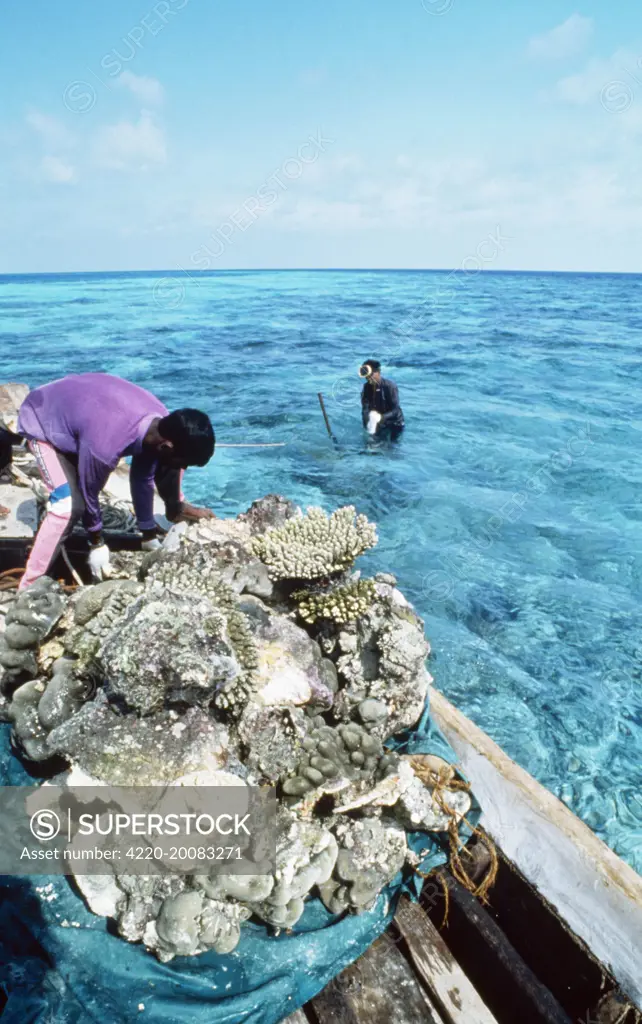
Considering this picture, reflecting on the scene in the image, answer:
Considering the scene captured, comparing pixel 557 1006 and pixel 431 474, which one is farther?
pixel 431 474

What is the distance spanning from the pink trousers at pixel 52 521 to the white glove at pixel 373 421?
9.69 meters

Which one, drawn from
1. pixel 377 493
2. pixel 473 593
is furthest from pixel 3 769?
pixel 377 493

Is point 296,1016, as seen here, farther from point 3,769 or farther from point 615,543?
point 615,543

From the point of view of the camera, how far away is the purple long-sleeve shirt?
381 centimetres

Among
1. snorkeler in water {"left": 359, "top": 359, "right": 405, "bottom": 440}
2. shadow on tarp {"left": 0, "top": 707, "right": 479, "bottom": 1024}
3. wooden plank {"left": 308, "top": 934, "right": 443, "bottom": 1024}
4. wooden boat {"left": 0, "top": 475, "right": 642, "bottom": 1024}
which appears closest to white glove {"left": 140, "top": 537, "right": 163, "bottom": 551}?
shadow on tarp {"left": 0, "top": 707, "right": 479, "bottom": 1024}

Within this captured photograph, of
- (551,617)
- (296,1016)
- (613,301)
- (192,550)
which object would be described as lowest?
(551,617)

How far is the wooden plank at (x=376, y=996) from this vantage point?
2498mm

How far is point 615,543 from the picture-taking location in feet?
29.8

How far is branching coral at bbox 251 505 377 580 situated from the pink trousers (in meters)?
1.34

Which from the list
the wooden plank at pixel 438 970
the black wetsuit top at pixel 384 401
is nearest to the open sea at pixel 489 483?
the black wetsuit top at pixel 384 401

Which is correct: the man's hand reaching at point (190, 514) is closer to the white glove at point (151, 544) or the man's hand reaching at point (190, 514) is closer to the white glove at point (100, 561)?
the white glove at point (151, 544)

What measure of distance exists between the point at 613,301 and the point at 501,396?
40484mm

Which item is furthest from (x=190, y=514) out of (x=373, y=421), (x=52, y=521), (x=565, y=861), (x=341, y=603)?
(x=373, y=421)

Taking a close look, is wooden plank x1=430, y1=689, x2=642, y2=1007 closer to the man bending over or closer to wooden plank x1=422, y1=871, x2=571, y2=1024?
wooden plank x1=422, y1=871, x2=571, y2=1024
